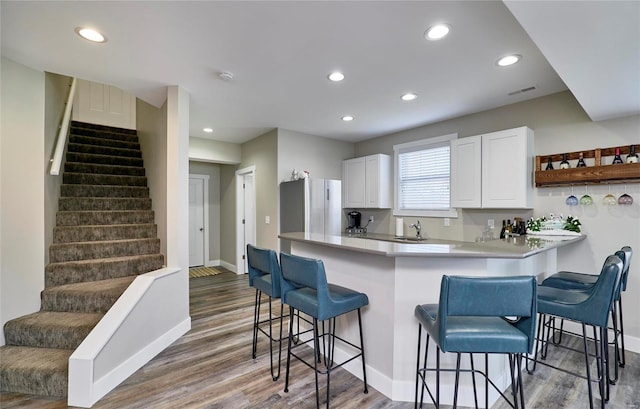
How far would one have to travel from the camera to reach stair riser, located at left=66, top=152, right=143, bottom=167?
4020mm

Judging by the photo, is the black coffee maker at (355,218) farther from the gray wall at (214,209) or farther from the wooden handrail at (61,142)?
the wooden handrail at (61,142)

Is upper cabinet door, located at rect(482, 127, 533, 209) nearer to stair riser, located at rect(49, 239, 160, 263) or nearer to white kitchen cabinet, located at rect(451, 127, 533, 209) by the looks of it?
white kitchen cabinet, located at rect(451, 127, 533, 209)

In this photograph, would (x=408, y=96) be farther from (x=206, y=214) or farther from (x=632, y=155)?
(x=206, y=214)

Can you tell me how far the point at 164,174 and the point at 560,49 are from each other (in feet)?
11.9

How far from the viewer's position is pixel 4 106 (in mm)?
2408

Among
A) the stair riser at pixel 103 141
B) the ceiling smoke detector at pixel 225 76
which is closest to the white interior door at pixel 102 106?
the stair riser at pixel 103 141

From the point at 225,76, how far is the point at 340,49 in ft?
3.79

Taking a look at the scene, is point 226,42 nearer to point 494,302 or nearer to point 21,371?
point 494,302

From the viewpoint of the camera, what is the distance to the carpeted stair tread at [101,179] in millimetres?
3727

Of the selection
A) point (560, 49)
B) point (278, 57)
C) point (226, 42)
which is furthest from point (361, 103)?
point (560, 49)

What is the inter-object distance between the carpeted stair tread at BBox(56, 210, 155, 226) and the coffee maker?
3.19 m

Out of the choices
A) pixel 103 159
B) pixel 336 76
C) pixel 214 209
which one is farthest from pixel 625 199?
pixel 214 209

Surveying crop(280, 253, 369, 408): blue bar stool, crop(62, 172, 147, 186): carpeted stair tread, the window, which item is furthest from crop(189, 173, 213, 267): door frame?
crop(280, 253, 369, 408): blue bar stool

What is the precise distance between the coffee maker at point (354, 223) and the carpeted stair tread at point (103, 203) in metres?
3.27
